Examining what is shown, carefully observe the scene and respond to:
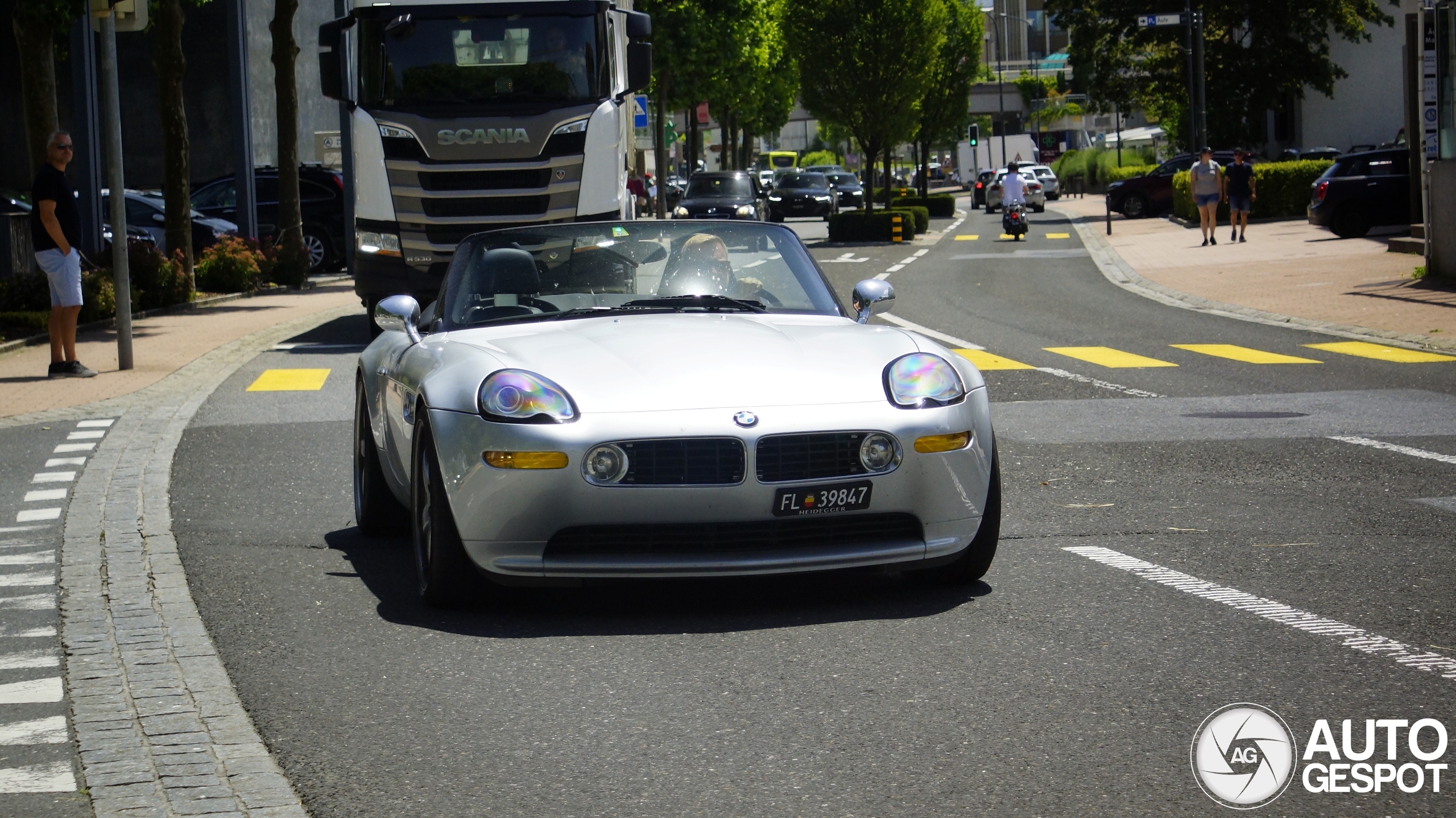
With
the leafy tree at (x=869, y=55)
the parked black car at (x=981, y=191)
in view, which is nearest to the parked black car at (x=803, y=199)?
the parked black car at (x=981, y=191)

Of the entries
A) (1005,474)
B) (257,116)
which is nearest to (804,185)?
(257,116)

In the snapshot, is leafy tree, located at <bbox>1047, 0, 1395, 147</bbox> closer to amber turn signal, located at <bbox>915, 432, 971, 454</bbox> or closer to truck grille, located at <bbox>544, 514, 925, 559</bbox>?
amber turn signal, located at <bbox>915, 432, 971, 454</bbox>

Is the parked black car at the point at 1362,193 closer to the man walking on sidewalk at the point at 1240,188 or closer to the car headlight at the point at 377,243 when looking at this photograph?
the man walking on sidewalk at the point at 1240,188

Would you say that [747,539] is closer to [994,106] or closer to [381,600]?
[381,600]

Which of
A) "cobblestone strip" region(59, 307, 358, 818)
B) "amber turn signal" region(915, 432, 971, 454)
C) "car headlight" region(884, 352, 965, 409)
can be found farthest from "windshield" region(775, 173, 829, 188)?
"amber turn signal" region(915, 432, 971, 454)

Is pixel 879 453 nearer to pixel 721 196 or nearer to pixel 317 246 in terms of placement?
pixel 317 246

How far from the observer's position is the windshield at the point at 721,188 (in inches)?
1683

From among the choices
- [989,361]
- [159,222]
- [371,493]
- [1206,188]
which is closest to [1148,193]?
[1206,188]

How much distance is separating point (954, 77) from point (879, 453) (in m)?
77.6

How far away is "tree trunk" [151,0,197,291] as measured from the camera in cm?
2375

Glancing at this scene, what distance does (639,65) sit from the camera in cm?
1645

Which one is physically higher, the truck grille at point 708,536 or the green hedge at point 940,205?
the green hedge at point 940,205

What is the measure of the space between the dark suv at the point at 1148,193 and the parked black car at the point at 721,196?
42.7 feet

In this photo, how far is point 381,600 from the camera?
611cm
